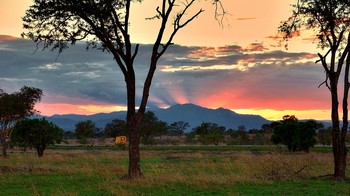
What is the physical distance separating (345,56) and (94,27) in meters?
15.2

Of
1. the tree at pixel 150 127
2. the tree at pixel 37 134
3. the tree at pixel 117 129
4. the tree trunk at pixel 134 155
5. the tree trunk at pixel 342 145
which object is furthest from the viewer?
the tree at pixel 117 129

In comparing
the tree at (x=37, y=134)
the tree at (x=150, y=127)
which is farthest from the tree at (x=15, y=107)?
the tree at (x=150, y=127)

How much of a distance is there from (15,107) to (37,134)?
21.5 ft

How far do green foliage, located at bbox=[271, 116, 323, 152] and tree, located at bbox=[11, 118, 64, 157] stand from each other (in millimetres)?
32058

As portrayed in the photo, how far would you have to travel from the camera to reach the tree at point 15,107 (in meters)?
61.4

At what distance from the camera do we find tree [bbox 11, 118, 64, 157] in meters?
58.4

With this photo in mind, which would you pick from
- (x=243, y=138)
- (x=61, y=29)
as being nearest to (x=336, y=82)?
(x=61, y=29)

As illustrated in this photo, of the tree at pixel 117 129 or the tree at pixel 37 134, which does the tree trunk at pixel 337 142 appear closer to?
the tree at pixel 37 134

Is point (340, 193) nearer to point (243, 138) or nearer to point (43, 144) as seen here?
point (43, 144)

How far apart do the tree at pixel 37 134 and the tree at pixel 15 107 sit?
163 centimetres

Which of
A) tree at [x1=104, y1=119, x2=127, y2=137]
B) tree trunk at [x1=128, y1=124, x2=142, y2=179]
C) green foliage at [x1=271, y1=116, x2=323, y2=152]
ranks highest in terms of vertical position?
tree at [x1=104, y1=119, x2=127, y2=137]

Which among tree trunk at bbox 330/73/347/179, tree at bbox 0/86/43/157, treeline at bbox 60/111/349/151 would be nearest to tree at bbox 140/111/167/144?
treeline at bbox 60/111/349/151

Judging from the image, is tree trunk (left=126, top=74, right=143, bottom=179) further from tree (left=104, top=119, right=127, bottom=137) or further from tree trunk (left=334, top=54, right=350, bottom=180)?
tree (left=104, top=119, right=127, bottom=137)

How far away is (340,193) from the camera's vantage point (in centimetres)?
2044
